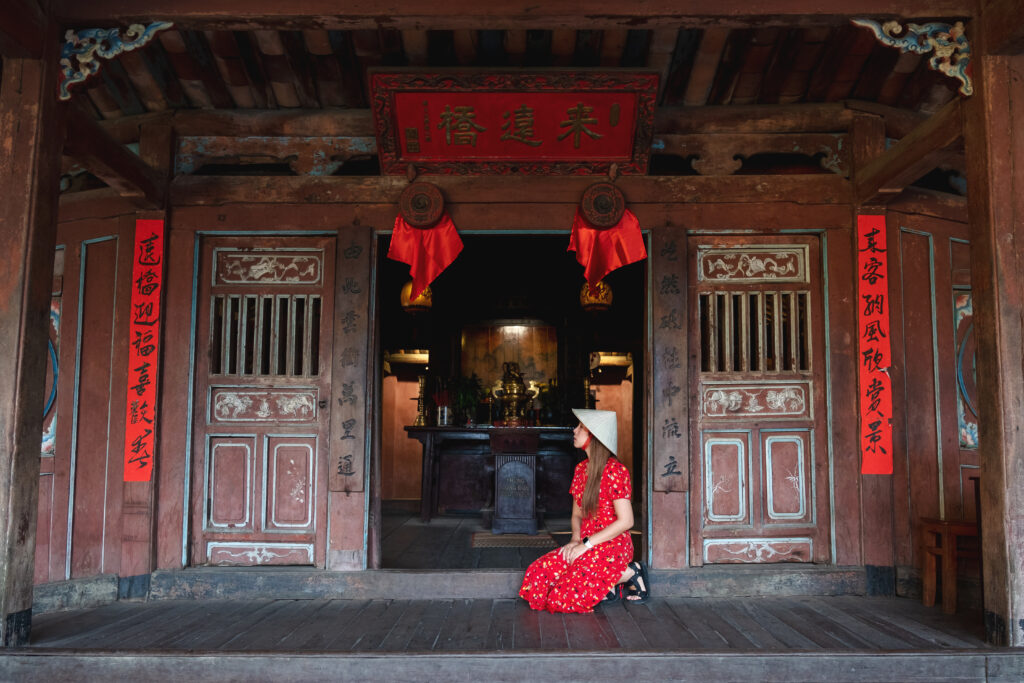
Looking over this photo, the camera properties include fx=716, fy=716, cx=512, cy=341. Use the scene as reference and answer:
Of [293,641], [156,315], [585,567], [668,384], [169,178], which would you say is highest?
[169,178]

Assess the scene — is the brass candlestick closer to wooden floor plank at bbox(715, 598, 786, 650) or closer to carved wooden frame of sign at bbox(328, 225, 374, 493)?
carved wooden frame of sign at bbox(328, 225, 374, 493)

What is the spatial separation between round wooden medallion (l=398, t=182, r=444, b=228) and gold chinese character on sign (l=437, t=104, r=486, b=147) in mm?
346

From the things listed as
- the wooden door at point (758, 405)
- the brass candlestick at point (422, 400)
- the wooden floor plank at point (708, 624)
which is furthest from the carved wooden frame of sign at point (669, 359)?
the brass candlestick at point (422, 400)

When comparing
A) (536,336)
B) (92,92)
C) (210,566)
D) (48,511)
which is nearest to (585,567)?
(210,566)

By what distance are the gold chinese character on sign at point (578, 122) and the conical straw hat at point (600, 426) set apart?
1.80m

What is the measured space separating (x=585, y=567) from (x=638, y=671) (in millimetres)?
1067

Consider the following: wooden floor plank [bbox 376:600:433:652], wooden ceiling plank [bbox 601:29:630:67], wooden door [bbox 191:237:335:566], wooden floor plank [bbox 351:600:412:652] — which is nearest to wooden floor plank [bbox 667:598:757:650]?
wooden floor plank [bbox 376:600:433:652]

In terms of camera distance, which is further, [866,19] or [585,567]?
[585,567]

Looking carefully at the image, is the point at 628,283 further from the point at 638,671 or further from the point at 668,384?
the point at 638,671

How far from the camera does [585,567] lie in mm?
4051

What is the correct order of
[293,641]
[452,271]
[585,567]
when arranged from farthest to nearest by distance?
[452,271] < [585,567] < [293,641]

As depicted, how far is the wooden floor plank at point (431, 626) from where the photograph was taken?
3.38m

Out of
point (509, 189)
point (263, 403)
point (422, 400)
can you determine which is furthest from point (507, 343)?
point (263, 403)

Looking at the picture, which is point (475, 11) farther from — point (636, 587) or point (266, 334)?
point (636, 587)
